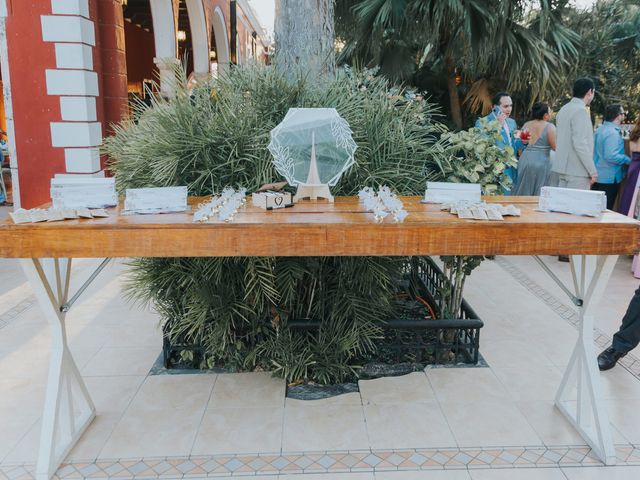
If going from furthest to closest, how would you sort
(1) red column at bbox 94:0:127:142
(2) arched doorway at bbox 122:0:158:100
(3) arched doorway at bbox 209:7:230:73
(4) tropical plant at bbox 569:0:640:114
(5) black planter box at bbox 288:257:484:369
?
1. (2) arched doorway at bbox 122:0:158:100
2. (3) arched doorway at bbox 209:7:230:73
3. (4) tropical plant at bbox 569:0:640:114
4. (1) red column at bbox 94:0:127:142
5. (5) black planter box at bbox 288:257:484:369

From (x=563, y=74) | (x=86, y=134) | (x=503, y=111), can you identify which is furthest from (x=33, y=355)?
(x=563, y=74)

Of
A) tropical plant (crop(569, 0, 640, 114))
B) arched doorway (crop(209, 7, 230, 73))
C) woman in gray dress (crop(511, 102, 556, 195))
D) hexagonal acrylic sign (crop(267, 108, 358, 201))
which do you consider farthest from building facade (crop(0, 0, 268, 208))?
tropical plant (crop(569, 0, 640, 114))

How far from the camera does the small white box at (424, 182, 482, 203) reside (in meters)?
2.41

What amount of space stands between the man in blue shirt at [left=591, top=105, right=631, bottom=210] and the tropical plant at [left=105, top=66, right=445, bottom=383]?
308 centimetres

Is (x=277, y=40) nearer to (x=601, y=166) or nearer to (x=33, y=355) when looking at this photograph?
(x=33, y=355)

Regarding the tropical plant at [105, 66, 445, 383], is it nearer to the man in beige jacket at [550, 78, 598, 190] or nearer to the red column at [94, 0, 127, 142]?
the man in beige jacket at [550, 78, 598, 190]

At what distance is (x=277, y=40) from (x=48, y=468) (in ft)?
9.90

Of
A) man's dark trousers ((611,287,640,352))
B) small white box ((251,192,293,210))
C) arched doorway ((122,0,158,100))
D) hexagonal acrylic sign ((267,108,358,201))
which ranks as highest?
arched doorway ((122,0,158,100))

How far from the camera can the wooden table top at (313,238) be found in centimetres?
196

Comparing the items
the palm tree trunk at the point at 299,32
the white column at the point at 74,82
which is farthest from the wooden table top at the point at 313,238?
the white column at the point at 74,82

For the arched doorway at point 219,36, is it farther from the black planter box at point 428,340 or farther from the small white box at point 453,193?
the small white box at point 453,193

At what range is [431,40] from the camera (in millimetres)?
6789

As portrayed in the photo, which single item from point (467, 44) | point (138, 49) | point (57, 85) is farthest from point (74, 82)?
point (138, 49)

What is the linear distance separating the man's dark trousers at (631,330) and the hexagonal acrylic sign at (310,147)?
5.68ft
